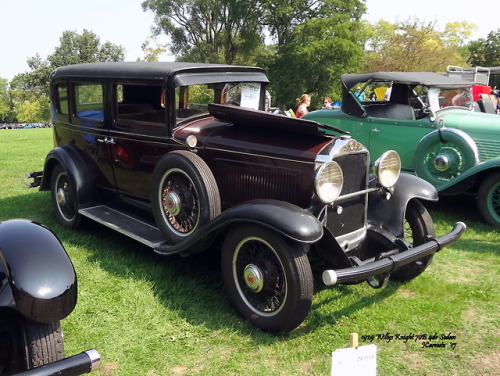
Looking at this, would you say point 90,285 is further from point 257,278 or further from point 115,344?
point 257,278

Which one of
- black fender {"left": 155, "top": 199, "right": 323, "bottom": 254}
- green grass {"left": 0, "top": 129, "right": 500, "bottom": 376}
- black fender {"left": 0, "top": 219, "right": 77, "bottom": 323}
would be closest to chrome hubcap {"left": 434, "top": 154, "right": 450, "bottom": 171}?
green grass {"left": 0, "top": 129, "right": 500, "bottom": 376}

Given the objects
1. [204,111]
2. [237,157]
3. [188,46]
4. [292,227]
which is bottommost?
[292,227]

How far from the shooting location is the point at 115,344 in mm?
2900

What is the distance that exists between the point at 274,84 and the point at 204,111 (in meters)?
24.9

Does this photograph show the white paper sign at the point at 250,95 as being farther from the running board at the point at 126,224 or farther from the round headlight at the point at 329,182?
the round headlight at the point at 329,182

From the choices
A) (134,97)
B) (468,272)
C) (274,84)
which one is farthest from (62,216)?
(274,84)

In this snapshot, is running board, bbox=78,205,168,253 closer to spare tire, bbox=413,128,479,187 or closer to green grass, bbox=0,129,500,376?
green grass, bbox=0,129,500,376

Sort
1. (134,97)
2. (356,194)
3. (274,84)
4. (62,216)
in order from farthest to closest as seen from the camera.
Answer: (274,84) < (62,216) < (134,97) < (356,194)

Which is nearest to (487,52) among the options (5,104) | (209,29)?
(209,29)

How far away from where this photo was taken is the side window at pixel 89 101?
4.68 meters

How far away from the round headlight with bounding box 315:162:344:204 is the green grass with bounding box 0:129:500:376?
0.88m

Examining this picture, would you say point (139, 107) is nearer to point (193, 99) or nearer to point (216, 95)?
point (193, 99)

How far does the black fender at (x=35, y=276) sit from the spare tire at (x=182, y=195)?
4.42 feet

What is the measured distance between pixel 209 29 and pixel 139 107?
32.4 metres
